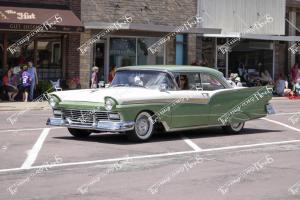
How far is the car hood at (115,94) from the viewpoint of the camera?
12827 mm

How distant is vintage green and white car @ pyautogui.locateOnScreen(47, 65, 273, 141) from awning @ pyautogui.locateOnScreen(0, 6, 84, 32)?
36.5 ft

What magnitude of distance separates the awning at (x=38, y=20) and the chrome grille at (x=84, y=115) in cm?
1185

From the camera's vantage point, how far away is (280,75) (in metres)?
34.6

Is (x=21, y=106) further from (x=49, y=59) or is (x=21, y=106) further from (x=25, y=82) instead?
(x=49, y=59)

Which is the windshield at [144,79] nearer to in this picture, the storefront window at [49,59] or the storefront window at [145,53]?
the storefront window at [49,59]

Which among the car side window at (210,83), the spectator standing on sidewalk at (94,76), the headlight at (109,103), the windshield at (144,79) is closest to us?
the headlight at (109,103)

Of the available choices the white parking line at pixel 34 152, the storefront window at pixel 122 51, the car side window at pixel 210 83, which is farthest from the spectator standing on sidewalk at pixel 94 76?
the car side window at pixel 210 83

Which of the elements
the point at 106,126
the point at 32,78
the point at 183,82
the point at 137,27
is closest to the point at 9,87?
the point at 32,78

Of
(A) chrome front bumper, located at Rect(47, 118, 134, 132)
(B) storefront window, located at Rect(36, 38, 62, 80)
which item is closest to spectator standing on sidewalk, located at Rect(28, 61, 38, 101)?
(B) storefront window, located at Rect(36, 38, 62, 80)

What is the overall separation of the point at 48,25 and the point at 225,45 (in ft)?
36.9

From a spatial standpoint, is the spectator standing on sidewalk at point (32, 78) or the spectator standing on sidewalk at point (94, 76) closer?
the spectator standing on sidewalk at point (32, 78)

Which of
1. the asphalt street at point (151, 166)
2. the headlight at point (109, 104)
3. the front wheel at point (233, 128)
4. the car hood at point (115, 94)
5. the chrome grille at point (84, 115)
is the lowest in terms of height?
the asphalt street at point (151, 166)

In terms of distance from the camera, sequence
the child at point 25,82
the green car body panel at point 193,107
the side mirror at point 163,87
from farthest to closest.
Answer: the child at point 25,82
the side mirror at point 163,87
the green car body panel at point 193,107

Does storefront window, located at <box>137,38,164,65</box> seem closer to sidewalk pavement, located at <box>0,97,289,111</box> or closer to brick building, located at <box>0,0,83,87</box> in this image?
brick building, located at <box>0,0,83,87</box>
